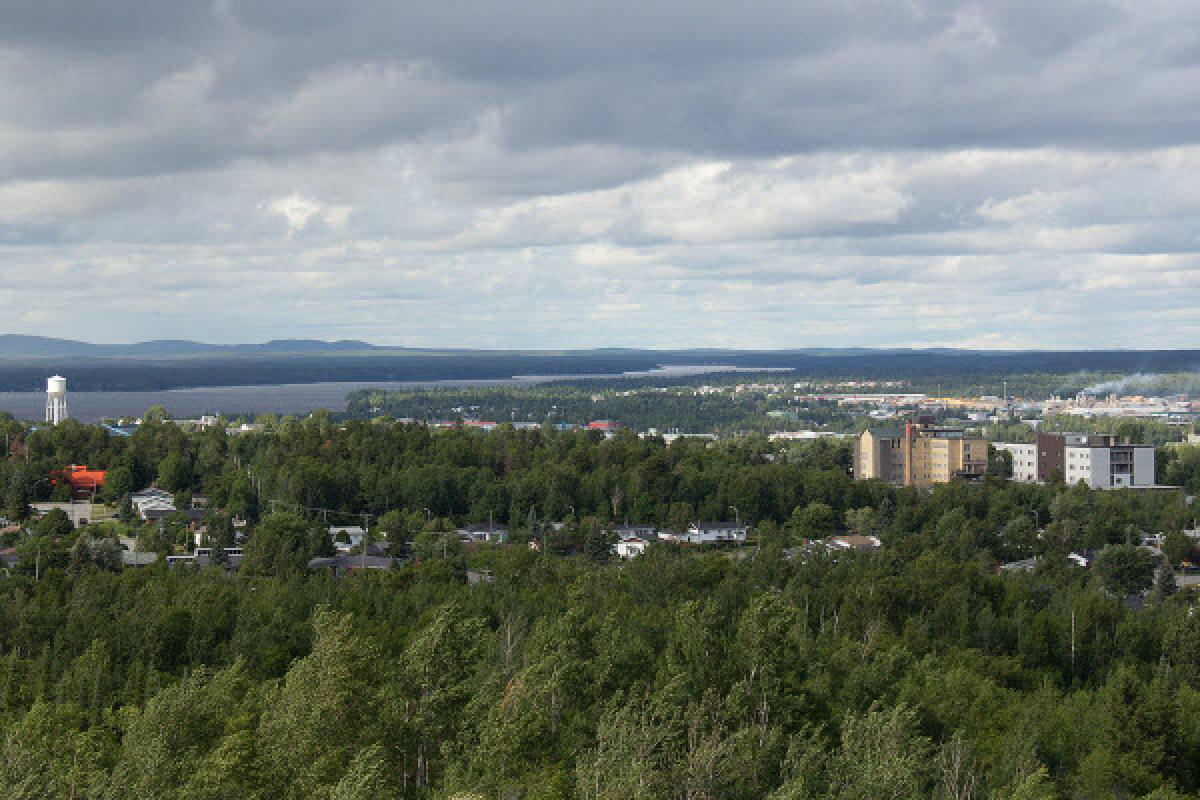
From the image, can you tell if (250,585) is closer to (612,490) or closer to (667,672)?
(667,672)

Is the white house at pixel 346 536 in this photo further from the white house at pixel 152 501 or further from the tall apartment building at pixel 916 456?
the tall apartment building at pixel 916 456

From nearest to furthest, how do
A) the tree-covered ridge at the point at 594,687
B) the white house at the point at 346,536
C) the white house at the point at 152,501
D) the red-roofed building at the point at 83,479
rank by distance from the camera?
the tree-covered ridge at the point at 594,687 < the white house at the point at 346,536 < the white house at the point at 152,501 < the red-roofed building at the point at 83,479

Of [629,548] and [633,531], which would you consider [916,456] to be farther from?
[629,548]

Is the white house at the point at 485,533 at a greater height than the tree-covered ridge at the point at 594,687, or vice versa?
the tree-covered ridge at the point at 594,687

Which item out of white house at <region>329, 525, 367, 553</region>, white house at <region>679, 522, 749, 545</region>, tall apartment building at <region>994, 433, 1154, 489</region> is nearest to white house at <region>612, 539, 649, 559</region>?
white house at <region>679, 522, 749, 545</region>

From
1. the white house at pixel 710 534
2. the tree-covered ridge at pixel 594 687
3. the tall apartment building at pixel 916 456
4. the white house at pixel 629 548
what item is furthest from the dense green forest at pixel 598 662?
the tall apartment building at pixel 916 456

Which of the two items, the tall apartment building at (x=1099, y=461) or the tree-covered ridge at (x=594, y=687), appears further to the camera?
the tall apartment building at (x=1099, y=461)

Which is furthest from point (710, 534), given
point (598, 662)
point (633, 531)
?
point (598, 662)
